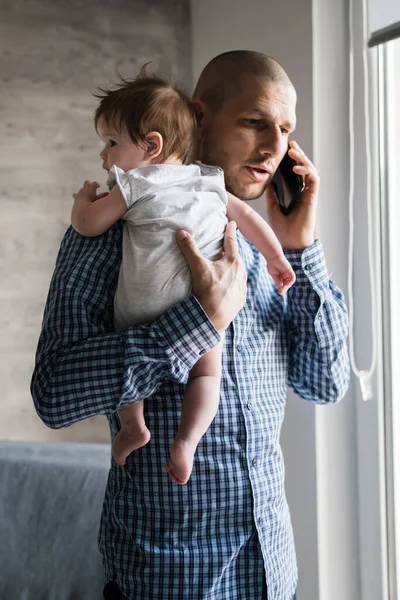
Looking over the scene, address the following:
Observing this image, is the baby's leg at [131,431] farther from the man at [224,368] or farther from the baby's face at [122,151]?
the baby's face at [122,151]

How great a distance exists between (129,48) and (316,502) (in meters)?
1.62

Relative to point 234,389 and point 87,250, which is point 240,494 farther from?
point 87,250

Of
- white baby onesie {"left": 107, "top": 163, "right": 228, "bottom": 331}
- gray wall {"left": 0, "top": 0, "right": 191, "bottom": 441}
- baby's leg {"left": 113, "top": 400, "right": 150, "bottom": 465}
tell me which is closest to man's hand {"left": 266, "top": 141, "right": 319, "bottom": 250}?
white baby onesie {"left": 107, "top": 163, "right": 228, "bottom": 331}

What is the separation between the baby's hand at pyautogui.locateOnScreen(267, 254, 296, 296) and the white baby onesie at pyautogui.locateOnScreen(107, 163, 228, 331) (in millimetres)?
A: 126

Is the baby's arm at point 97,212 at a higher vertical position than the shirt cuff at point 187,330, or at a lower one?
higher

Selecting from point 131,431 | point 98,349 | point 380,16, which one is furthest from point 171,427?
point 380,16

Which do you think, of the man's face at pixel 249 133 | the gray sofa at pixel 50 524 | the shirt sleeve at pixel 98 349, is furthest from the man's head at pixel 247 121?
the gray sofa at pixel 50 524

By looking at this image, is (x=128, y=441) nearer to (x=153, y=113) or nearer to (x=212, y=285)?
(x=212, y=285)

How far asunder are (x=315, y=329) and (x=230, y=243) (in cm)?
28

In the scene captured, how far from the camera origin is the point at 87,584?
1.97 m

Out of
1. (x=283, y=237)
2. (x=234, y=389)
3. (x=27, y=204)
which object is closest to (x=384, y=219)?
(x=283, y=237)

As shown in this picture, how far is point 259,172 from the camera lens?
151 cm

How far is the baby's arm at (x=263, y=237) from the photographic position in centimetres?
137

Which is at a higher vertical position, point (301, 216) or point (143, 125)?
point (143, 125)
